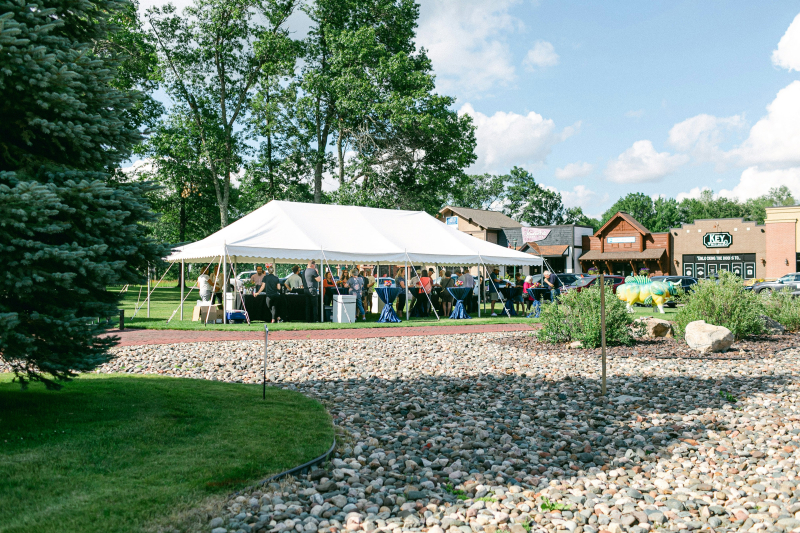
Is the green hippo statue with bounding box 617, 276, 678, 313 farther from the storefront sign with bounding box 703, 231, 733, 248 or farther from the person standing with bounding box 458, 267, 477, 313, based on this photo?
the storefront sign with bounding box 703, 231, 733, 248

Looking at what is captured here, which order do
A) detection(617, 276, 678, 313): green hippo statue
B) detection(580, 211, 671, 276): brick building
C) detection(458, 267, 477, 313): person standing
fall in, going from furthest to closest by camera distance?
detection(580, 211, 671, 276): brick building, detection(458, 267, 477, 313): person standing, detection(617, 276, 678, 313): green hippo statue

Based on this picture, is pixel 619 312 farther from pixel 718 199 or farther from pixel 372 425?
pixel 718 199

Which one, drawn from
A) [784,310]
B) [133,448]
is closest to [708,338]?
[784,310]

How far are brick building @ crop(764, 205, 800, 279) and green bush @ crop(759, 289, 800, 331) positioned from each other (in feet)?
121

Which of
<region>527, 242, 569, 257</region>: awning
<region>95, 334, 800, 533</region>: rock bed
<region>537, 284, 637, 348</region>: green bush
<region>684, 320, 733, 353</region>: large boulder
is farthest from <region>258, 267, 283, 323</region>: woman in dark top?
<region>527, 242, 569, 257</region>: awning

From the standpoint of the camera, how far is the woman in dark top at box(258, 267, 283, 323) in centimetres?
1731

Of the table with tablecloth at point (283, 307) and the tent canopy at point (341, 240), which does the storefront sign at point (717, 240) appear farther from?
the table with tablecloth at point (283, 307)

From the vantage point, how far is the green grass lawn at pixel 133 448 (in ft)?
11.9

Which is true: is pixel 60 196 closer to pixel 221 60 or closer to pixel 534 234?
pixel 221 60

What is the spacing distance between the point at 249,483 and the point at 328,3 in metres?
32.8

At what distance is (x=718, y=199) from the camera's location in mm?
108250

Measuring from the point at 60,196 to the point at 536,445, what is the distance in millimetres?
4569

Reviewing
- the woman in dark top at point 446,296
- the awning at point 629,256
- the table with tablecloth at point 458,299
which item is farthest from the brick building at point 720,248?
the table with tablecloth at point 458,299

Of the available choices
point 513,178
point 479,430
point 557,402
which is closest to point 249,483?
point 479,430
